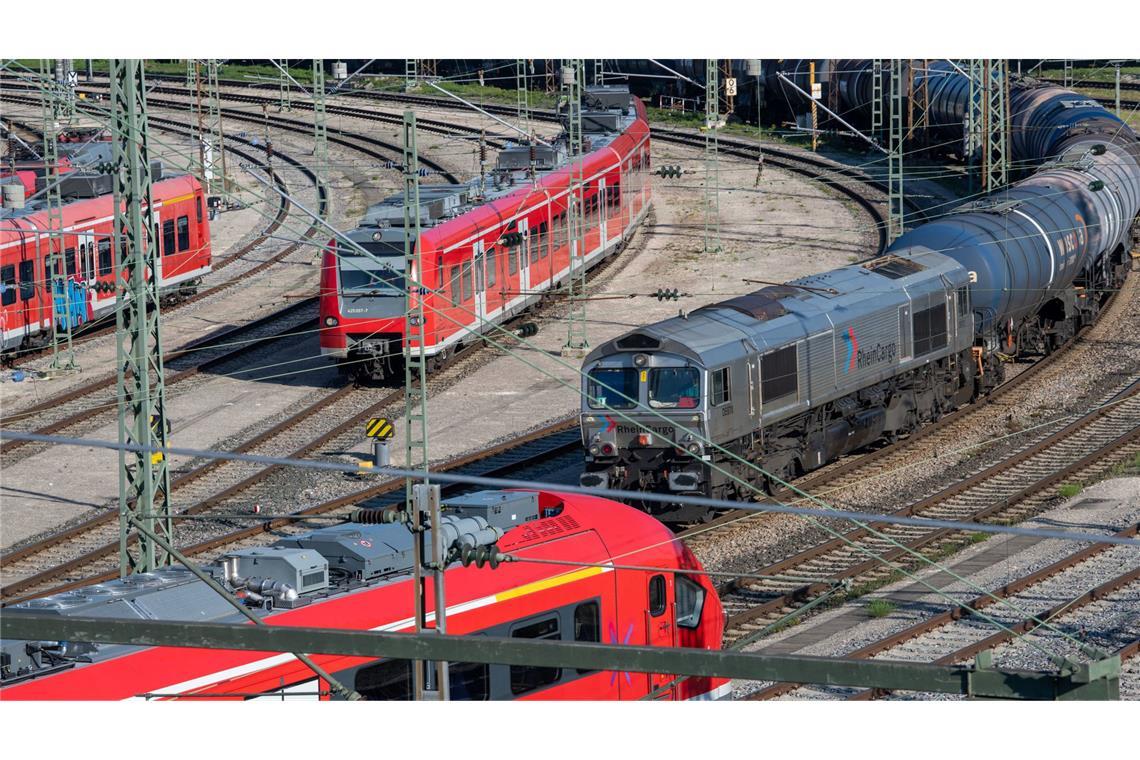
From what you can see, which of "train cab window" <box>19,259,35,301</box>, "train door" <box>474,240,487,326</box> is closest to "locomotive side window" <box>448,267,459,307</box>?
"train door" <box>474,240,487,326</box>

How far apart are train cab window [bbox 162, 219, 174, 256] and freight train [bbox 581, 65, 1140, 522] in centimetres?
1923

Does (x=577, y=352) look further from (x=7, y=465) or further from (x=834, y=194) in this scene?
(x=834, y=194)

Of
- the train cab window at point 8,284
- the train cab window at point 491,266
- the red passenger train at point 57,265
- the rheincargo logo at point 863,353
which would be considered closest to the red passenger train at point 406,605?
the rheincargo logo at point 863,353

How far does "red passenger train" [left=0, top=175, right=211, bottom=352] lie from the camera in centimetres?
3831

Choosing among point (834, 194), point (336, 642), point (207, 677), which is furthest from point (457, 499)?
point (834, 194)

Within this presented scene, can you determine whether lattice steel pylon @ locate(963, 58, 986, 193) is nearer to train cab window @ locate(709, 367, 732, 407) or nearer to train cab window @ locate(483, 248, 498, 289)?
train cab window @ locate(483, 248, 498, 289)

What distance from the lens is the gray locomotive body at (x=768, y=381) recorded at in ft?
87.9

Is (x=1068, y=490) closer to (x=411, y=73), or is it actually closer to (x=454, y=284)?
(x=454, y=284)

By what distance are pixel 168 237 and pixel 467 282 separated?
1147 cm

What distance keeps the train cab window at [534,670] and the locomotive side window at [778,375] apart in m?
11.4

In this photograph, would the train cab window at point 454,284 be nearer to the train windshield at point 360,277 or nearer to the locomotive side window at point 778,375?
the train windshield at point 360,277

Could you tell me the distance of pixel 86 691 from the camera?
13.6 metres

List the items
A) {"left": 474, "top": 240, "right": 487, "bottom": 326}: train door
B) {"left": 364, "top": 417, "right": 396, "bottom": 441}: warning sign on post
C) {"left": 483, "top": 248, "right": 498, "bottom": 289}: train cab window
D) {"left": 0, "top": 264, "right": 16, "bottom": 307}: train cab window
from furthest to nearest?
{"left": 483, "top": 248, "right": 498, "bottom": 289}: train cab window → {"left": 0, "top": 264, "right": 16, "bottom": 307}: train cab window → {"left": 474, "top": 240, "right": 487, "bottom": 326}: train door → {"left": 364, "top": 417, "right": 396, "bottom": 441}: warning sign on post

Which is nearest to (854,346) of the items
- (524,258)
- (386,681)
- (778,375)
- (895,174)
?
(778,375)
